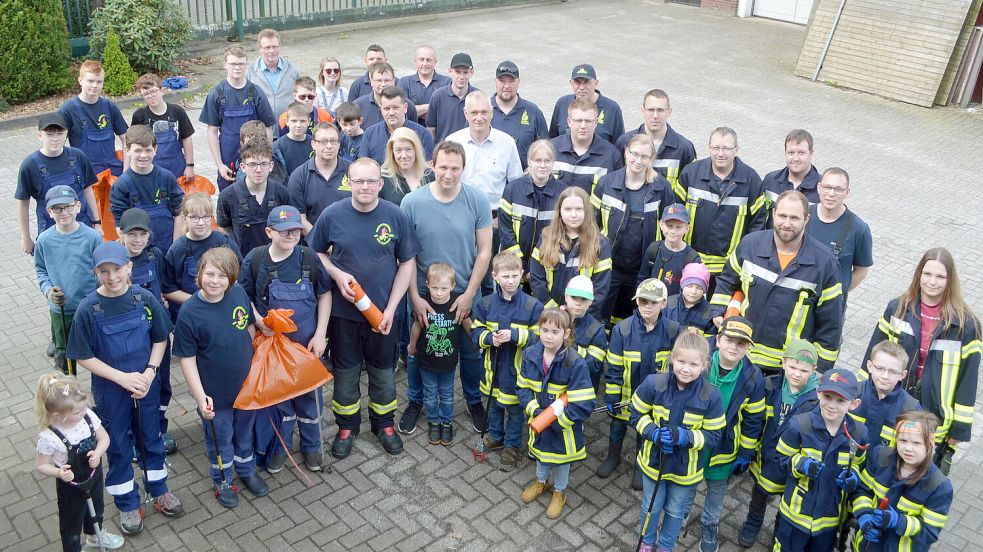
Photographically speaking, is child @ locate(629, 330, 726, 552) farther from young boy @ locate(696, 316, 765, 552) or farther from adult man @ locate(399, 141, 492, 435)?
adult man @ locate(399, 141, 492, 435)

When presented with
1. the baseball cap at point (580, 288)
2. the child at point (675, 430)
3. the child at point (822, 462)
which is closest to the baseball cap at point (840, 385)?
the child at point (822, 462)

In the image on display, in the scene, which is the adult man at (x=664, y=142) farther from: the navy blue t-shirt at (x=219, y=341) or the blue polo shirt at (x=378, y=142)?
the navy blue t-shirt at (x=219, y=341)

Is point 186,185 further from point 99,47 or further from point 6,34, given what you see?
point 99,47

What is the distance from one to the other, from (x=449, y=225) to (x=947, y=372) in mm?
3510

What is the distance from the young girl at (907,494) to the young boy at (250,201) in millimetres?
4493

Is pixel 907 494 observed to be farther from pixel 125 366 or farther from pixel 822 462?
pixel 125 366

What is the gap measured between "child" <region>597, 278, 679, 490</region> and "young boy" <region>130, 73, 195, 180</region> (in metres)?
4.39

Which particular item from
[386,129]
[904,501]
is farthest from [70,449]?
[904,501]

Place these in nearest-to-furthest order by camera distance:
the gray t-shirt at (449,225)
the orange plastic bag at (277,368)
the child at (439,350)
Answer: the orange plastic bag at (277,368)
the child at (439,350)
the gray t-shirt at (449,225)

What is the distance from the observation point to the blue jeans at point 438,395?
6469mm

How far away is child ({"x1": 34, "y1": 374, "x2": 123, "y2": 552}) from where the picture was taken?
4.68 metres

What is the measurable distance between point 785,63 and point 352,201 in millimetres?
14210

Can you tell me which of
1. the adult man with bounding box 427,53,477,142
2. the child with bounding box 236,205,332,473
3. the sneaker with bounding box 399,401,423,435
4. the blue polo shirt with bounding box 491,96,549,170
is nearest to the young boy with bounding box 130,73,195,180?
the adult man with bounding box 427,53,477,142

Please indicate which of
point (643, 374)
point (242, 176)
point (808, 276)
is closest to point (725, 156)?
point (808, 276)
